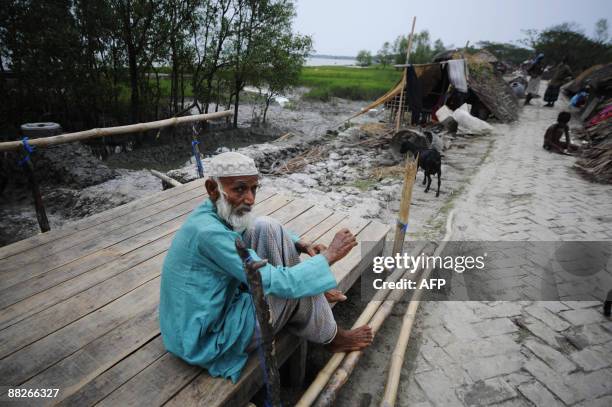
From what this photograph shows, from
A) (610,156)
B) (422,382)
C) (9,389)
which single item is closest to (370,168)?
(610,156)

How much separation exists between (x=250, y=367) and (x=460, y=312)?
2.28 metres

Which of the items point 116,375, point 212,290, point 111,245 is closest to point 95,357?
point 116,375

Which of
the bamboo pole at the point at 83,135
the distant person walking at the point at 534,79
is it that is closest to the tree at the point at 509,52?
the distant person walking at the point at 534,79

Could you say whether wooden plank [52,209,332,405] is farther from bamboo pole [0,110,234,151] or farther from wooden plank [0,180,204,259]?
bamboo pole [0,110,234,151]

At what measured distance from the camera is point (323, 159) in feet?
31.7

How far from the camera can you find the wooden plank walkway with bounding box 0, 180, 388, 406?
168 cm

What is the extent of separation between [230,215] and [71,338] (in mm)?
1305

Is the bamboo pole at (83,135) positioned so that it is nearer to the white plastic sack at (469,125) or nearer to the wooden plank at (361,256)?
the wooden plank at (361,256)

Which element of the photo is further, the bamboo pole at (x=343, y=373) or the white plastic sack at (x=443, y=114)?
the white plastic sack at (x=443, y=114)

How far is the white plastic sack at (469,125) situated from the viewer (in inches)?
440

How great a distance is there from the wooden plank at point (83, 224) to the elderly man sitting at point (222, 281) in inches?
78.1

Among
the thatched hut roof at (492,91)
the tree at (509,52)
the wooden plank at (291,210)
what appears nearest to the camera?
the wooden plank at (291,210)

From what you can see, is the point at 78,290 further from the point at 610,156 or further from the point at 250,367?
the point at 610,156
